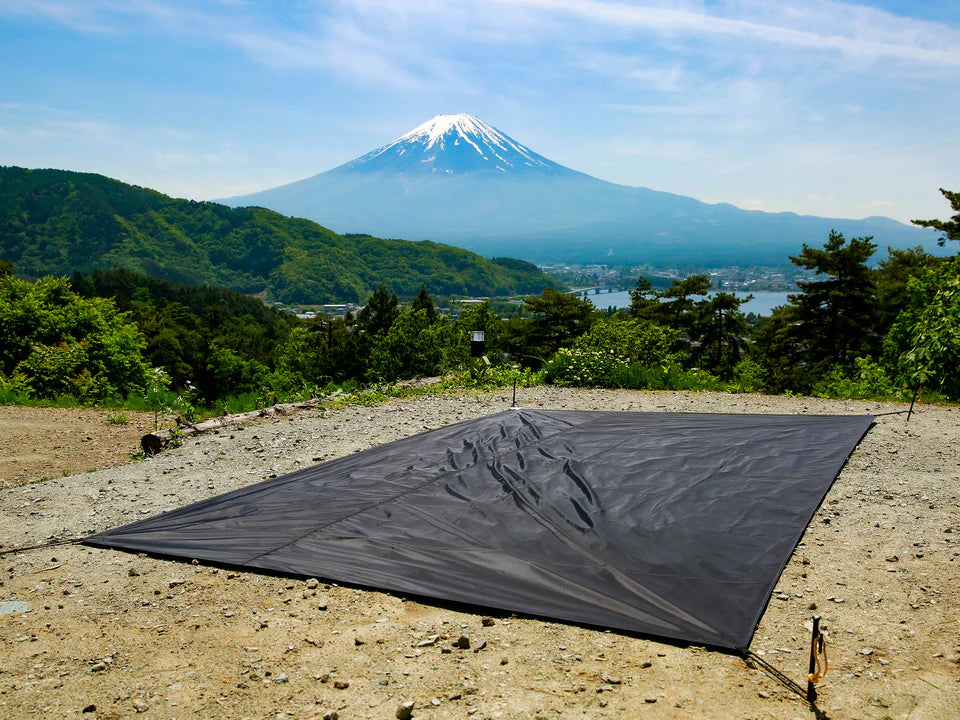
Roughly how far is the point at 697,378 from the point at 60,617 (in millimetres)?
8850

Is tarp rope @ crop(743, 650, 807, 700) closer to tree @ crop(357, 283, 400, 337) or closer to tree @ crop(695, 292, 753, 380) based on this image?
tree @ crop(695, 292, 753, 380)

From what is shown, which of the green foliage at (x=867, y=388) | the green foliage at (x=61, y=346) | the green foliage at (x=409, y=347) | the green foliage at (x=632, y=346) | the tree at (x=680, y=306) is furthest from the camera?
the green foliage at (x=409, y=347)

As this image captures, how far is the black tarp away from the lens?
2947 mm

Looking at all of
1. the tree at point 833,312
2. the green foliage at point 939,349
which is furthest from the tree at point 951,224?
the green foliage at point 939,349

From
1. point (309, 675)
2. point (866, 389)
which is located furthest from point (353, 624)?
point (866, 389)

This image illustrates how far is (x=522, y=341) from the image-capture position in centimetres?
3538

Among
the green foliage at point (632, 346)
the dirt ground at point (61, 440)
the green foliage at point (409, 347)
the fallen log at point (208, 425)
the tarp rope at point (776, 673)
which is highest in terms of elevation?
the green foliage at point (632, 346)

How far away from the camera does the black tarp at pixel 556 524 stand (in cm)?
295

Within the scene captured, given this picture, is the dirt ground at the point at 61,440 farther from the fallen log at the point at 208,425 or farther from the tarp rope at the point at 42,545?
the tarp rope at the point at 42,545

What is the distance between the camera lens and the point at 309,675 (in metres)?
2.47

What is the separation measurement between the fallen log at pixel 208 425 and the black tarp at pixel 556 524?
218cm

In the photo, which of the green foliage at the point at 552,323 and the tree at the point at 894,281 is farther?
the green foliage at the point at 552,323

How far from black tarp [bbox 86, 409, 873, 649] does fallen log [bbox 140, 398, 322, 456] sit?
2.18m

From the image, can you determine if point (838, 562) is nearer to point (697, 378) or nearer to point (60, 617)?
point (60, 617)
